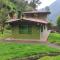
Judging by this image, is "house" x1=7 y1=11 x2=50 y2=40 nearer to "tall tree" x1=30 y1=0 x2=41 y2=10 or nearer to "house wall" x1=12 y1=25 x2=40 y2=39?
"house wall" x1=12 y1=25 x2=40 y2=39

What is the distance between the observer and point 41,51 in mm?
22969

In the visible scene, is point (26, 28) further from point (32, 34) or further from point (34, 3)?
point (34, 3)

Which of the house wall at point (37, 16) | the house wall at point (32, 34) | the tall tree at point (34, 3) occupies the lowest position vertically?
the house wall at point (32, 34)

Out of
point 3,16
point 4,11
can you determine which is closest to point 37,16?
point 3,16

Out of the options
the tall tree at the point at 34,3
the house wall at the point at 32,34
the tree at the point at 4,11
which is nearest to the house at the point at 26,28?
the house wall at the point at 32,34

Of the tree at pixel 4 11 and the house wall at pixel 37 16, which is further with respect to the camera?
the tree at pixel 4 11

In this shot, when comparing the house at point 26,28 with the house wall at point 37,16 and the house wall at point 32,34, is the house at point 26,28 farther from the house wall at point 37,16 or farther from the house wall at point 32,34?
the house wall at point 37,16

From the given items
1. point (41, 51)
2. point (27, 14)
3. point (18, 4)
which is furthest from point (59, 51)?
point (18, 4)

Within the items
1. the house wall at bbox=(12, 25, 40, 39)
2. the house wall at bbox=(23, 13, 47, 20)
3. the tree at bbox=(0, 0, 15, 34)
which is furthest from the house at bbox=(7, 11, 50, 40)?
the house wall at bbox=(23, 13, 47, 20)

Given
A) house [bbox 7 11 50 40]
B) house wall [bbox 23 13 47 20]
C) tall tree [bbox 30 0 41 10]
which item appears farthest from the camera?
tall tree [bbox 30 0 41 10]

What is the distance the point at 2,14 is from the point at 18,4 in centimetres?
1642

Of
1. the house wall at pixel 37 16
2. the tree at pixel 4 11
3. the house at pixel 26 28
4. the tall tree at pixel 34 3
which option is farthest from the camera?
the tall tree at pixel 34 3

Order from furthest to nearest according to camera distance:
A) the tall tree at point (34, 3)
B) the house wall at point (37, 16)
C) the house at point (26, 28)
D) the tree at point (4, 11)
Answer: the tall tree at point (34, 3), the tree at point (4, 11), the house wall at point (37, 16), the house at point (26, 28)

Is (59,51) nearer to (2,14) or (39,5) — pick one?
(2,14)
